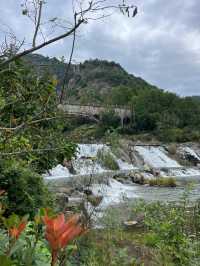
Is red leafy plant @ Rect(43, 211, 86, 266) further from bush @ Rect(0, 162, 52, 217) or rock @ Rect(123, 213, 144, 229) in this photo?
rock @ Rect(123, 213, 144, 229)

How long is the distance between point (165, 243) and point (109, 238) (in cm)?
218

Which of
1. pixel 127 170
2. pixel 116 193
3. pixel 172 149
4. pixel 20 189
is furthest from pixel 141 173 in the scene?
Answer: pixel 20 189

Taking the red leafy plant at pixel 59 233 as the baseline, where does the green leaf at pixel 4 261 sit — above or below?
below

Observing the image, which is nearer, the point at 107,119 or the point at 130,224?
→ the point at 107,119

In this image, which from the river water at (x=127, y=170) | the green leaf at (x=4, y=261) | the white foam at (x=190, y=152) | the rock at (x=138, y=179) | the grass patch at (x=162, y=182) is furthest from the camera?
the white foam at (x=190, y=152)

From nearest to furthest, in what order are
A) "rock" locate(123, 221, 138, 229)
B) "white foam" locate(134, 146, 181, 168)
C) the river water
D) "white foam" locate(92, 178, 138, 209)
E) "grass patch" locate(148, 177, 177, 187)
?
1. the river water
2. "rock" locate(123, 221, 138, 229)
3. "white foam" locate(92, 178, 138, 209)
4. "grass patch" locate(148, 177, 177, 187)
5. "white foam" locate(134, 146, 181, 168)

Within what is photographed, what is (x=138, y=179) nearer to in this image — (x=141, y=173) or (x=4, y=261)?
(x=141, y=173)

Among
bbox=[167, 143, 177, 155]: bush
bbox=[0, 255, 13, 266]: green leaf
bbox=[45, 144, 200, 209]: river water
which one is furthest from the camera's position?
bbox=[167, 143, 177, 155]: bush

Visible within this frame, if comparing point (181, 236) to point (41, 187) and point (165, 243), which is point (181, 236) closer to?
point (165, 243)

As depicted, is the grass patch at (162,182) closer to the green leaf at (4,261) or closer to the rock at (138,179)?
the rock at (138,179)

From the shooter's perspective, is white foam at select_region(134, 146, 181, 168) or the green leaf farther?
white foam at select_region(134, 146, 181, 168)

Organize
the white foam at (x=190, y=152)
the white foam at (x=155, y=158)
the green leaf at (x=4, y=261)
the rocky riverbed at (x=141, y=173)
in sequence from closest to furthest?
the green leaf at (x=4, y=261) < the rocky riverbed at (x=141, y=173) < the white foam at (x=155, y=158) < the white foam at (x=190, y=152)

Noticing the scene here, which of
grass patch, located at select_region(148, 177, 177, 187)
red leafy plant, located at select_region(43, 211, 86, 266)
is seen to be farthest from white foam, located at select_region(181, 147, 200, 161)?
red leafy plant, located at select_region(43, 211, 86, 266)

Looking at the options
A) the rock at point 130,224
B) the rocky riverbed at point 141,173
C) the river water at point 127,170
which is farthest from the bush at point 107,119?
the rocky riverbed at point 141,173
